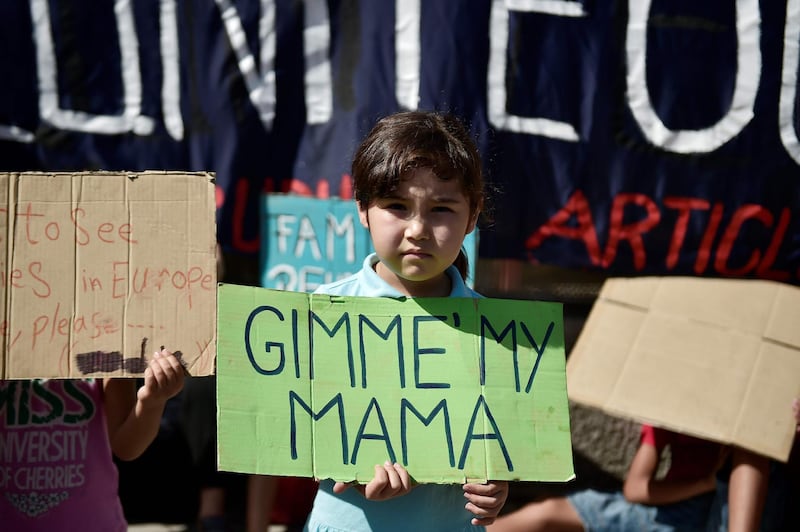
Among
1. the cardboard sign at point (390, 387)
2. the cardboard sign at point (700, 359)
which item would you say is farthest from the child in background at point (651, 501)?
the cardboard sign at point (390, 387)

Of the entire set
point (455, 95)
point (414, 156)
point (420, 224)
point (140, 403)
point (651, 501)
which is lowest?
point (651, 501)

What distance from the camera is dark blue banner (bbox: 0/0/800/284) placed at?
3.18 metres

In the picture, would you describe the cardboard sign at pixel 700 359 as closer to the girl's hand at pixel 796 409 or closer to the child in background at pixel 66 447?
the girl's hand at pixel 796 409

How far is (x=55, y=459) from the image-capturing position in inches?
80.4

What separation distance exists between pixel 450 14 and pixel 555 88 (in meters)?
0.45

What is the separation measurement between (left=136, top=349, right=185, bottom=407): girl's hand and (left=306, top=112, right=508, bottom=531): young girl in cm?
36

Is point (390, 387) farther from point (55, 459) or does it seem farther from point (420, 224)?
point (55, 459)

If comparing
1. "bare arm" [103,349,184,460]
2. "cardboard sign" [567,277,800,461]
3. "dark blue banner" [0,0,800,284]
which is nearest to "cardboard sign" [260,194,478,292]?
"dark blue banner" [0,0,800,284]

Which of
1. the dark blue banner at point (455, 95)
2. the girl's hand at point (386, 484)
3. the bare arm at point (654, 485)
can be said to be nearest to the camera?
the girl's hand at point (386, 484)

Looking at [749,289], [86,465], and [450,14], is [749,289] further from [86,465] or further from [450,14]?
[86,465]

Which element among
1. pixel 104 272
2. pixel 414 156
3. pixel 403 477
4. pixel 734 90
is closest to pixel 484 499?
pixel 403 477

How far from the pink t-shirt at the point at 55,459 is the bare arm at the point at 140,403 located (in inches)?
2.1

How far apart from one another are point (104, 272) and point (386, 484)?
727 mm

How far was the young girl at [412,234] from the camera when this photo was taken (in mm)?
1699
